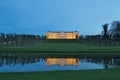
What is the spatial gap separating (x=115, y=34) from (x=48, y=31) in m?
57.3

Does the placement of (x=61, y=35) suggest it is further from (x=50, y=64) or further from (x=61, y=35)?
(x=50, y=64)

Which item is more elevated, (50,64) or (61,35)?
(61,35)

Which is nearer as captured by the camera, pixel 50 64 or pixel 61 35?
pixel 50 64

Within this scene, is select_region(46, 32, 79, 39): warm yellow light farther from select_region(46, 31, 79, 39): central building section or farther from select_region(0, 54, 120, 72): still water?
select_region(0, 54, 120, 72): still water

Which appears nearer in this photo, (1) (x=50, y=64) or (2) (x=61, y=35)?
(1) (x=50, y=64)

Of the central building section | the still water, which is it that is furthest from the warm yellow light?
the still water

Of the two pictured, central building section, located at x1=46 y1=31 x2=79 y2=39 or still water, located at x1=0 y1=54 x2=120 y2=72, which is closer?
still water, located at x1=0 y1=54 x2=120 y2=72

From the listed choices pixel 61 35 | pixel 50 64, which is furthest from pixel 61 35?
pixel 50 64

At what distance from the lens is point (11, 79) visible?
522 inches

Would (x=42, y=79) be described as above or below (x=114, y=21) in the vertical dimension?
below

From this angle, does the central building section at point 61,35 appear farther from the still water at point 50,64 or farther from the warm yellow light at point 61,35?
the still water at point 50,64

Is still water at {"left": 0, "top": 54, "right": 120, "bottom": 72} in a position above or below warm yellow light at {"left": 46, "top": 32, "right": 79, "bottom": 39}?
below

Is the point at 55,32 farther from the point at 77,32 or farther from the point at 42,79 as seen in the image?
the point at 42,79

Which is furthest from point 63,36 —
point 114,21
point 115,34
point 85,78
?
point 85,78
